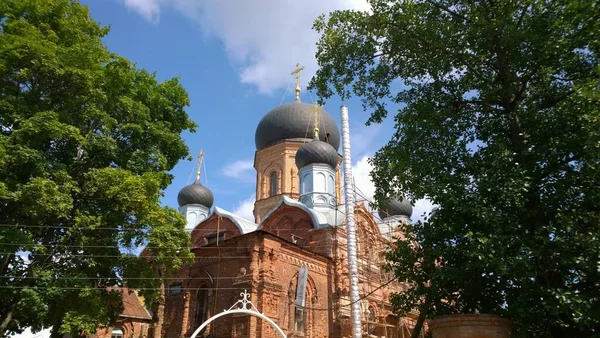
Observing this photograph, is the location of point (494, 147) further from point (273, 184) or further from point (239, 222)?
point (273, 184)

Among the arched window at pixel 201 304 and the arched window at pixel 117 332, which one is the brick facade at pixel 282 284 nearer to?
the arched window at pixel 201 304

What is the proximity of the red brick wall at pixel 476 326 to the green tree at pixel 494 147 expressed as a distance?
0.29m

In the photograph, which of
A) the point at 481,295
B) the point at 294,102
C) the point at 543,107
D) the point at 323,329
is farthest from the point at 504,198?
the point at 294,102

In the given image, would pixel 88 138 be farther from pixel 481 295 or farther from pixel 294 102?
pixel 294 102

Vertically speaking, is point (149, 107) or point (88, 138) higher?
point (149, 107)

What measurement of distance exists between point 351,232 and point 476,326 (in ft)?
30.4

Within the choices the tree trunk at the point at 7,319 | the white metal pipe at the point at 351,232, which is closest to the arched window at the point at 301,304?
the white metal pipe at the point at 351,232

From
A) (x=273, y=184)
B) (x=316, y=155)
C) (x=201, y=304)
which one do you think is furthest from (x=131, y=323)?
(x=273, y=184)

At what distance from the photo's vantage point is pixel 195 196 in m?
27.0

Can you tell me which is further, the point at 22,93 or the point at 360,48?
the point at 22,93

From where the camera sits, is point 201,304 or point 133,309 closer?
point 201,304

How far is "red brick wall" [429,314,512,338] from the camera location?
5.84 metres

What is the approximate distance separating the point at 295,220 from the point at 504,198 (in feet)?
46.8

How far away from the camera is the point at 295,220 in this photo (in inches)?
797
